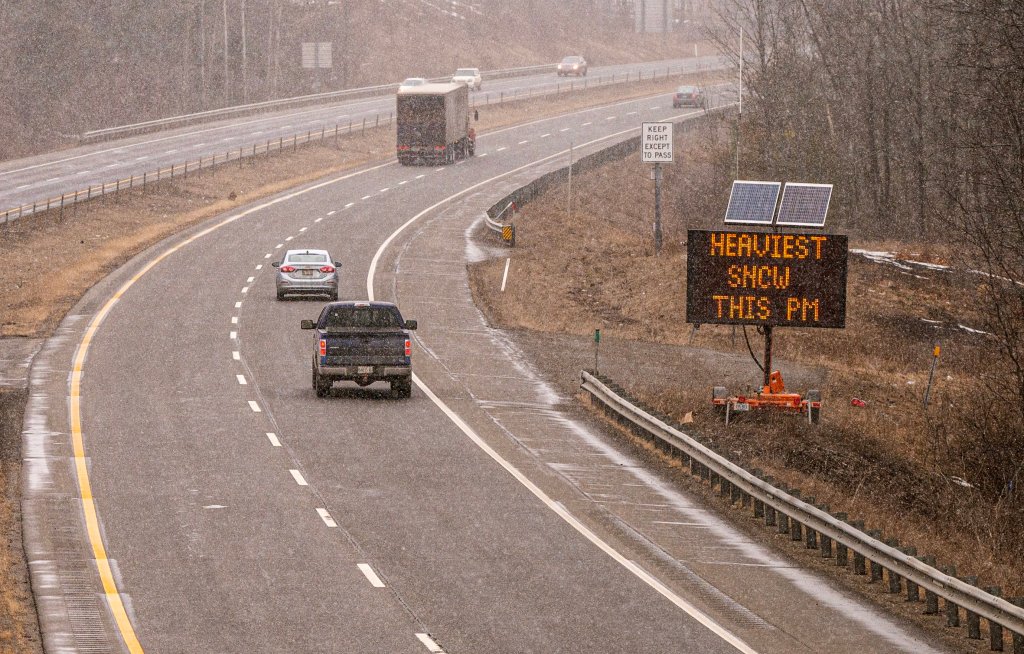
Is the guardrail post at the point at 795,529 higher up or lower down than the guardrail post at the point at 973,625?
lower down

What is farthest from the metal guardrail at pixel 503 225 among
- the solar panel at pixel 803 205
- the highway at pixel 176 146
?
the solar panel at pixel 803 205

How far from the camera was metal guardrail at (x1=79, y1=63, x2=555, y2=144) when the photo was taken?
8922 centimetres

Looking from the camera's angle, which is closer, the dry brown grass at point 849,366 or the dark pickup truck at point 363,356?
the dry brown grass at point 849,366

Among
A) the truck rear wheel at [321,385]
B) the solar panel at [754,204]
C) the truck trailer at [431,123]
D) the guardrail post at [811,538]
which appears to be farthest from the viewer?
the truck trailer at [431,123]

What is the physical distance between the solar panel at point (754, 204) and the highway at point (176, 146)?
4061 centimetres

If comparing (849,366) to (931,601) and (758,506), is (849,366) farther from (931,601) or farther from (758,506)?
(931,601)

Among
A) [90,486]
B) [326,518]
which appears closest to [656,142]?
[90,486]

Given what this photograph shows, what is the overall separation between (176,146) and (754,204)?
59.8 meters

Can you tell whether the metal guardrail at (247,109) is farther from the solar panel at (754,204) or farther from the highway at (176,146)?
the solar panel at (754,204)

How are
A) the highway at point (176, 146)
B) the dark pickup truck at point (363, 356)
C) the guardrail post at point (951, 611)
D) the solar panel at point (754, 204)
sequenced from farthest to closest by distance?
the highway at point (176, 146)
the dark pickup truck at point (363, 356)
the solar panel at point (754, 204)
the guardrail post at point (951, 611)

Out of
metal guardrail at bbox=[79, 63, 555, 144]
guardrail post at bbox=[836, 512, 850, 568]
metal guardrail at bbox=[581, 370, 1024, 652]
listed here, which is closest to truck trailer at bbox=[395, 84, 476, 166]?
metal guardrail at bbox=[79, 63, 555, 144]

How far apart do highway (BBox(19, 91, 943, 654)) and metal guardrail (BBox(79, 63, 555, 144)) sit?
2037 inches

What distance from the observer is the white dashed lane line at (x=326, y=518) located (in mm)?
19984

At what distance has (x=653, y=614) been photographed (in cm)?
1620
